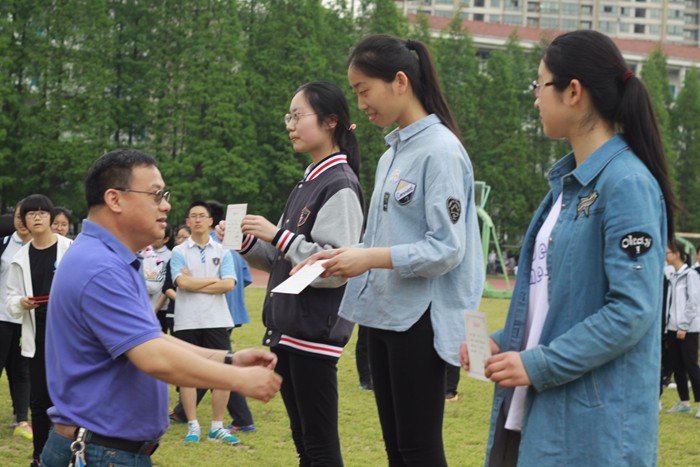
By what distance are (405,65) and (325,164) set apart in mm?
855

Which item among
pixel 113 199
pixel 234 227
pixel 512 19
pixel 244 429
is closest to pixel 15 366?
pixel 244 429

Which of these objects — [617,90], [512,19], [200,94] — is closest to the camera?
[617,90]

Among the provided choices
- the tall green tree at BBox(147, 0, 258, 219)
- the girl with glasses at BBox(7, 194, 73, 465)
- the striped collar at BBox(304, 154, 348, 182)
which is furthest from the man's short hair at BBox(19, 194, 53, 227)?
the tall green tree at BBox(147, 0, 258, 219)

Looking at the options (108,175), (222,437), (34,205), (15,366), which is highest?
(108,175)

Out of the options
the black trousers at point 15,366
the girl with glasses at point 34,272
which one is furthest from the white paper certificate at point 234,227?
the black trousers at point 15,366

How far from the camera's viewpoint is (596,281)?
259 cm

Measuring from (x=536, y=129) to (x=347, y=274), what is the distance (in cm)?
5144

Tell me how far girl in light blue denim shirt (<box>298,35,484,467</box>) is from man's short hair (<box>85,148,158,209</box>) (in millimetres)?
821

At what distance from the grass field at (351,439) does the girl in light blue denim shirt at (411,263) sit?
349 centimetres

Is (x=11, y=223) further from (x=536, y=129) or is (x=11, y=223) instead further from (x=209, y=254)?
(x=536, y=129)

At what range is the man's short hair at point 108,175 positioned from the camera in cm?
342

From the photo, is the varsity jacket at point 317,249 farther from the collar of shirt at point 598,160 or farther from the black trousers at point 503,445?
the collar of shirt at point 598,160

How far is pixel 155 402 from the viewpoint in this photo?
329 centimetres

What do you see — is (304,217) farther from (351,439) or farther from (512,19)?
(512,19)
